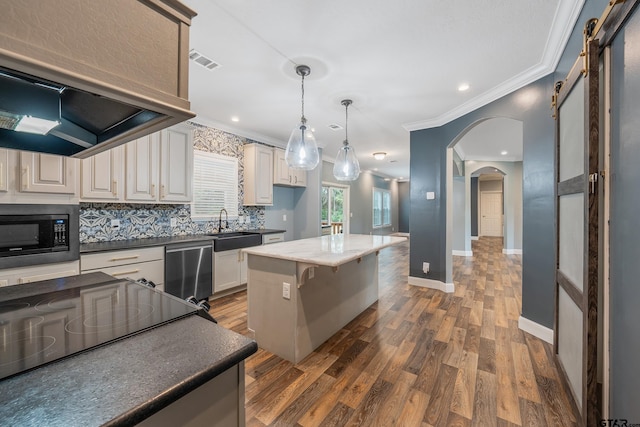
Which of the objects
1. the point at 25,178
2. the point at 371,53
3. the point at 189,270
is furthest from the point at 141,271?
the point at 371,53

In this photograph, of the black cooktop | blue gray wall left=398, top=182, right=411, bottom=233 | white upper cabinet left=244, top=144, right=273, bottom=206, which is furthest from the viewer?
blue gray wall left=398, top=182, right=411, bottom=233

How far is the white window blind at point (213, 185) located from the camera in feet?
13.0

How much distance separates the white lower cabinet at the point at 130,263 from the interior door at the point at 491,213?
11.3 metres

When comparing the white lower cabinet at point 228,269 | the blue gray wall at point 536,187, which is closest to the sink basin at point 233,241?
the white lower cabinet at point 228,269

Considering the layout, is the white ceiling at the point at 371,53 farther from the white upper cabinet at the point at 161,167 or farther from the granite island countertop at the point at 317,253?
the granite island countertop at the point at 317,253

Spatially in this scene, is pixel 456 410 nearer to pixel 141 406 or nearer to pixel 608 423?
pixel 608 423

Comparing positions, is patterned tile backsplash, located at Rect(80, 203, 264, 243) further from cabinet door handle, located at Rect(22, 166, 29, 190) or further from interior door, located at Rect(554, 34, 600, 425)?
interior door, located at Rect(554, 34, 600, 425)

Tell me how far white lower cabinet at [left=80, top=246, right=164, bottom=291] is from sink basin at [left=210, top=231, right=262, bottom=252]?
0.71 m

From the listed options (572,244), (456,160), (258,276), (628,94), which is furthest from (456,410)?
(456,160)

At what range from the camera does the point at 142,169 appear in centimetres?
308

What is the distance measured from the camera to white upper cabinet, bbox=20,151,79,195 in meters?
2.14

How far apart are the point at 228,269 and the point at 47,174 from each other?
2098mm

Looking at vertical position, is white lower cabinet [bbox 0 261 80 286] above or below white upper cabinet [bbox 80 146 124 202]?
below

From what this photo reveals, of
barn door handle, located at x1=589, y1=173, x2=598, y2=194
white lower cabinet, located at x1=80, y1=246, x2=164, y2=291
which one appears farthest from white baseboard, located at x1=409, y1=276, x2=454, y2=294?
white lower cabinet, located at x1=80, y1=246, x2=164, y2=291
